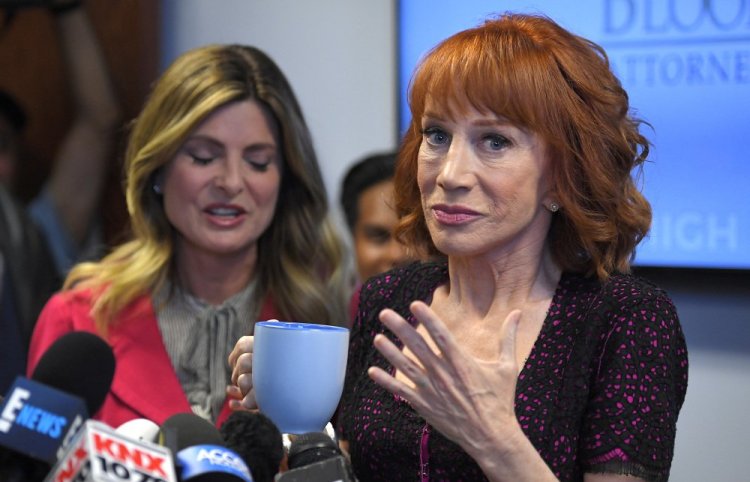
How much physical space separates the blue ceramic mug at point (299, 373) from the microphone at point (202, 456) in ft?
0.81

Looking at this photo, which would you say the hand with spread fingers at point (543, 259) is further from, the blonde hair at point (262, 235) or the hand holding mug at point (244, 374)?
the blonde hair at point (262, 235)

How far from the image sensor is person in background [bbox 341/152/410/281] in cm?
277

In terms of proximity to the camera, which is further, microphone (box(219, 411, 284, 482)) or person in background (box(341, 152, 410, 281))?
person in background (box(341, 152, 410, 281))

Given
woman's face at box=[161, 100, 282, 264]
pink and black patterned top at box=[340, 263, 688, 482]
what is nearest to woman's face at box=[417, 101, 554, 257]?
pink and black patterned top at box=[340, 263, 688, 482]

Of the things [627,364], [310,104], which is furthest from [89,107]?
[627,364]

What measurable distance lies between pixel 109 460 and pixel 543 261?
32.3 inches

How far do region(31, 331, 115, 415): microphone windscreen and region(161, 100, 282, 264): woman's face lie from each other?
0.97 metres

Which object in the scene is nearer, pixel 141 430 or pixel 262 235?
pixel 141 430

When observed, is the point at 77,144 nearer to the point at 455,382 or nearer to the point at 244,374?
the point at 244,374

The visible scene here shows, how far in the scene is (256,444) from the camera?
0.96 meters

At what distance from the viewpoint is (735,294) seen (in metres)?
2.56

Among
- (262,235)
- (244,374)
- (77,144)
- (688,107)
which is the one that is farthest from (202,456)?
(77,144)

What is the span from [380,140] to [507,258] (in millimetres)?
1674

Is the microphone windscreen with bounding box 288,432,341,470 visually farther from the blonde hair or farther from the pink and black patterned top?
the blonde hair
